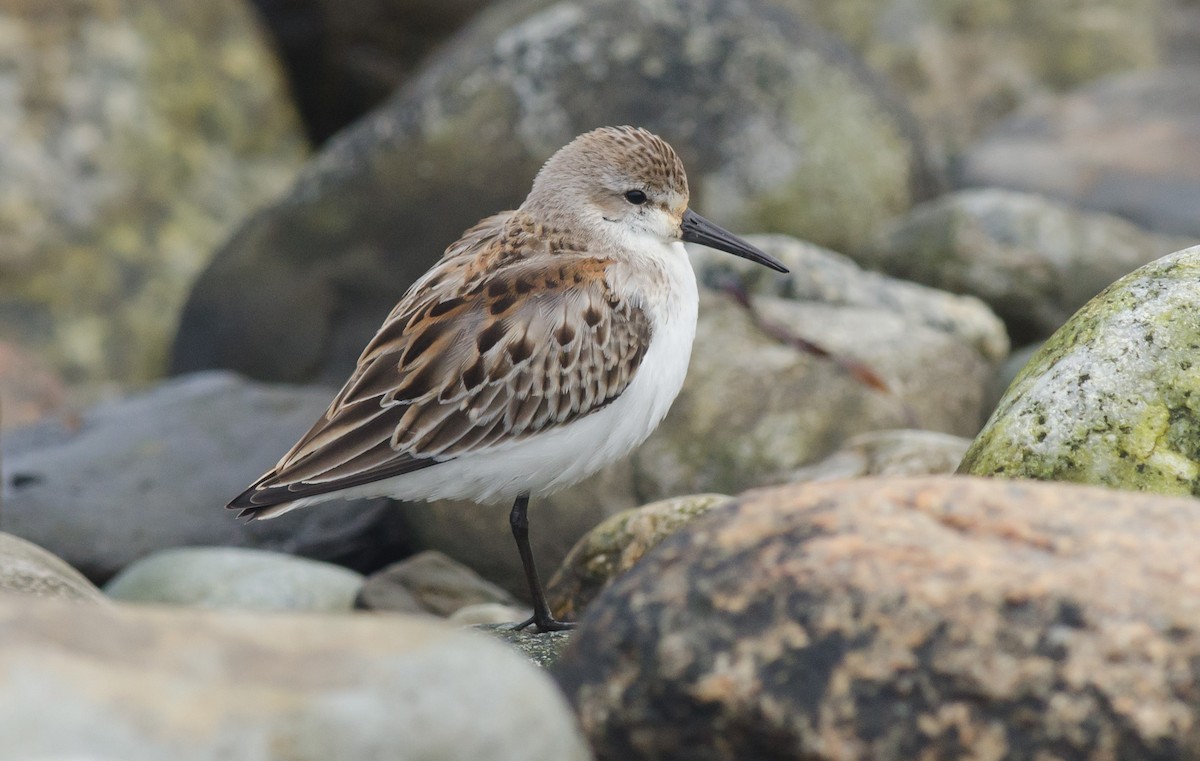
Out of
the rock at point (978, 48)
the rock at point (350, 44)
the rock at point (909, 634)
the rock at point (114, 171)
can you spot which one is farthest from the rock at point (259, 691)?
the rock at point (978, 48)

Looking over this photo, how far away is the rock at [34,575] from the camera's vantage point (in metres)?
4.95

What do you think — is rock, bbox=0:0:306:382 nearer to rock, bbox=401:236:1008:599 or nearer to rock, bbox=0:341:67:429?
rock, bbox=0:341:67:429

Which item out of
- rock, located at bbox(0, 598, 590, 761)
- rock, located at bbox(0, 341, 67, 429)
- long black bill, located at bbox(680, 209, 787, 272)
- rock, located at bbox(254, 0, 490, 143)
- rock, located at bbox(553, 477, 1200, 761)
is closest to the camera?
rock, located at bbox(0, 598, 590, 761)

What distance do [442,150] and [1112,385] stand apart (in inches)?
243

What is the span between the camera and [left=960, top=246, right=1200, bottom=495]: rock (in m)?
4.35

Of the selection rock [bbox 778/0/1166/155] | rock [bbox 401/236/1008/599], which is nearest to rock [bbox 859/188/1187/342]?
rock [bbox 401/236/1008/599]

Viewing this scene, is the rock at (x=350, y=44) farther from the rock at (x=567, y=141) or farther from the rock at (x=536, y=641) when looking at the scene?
the rock at (x=536, y=641)

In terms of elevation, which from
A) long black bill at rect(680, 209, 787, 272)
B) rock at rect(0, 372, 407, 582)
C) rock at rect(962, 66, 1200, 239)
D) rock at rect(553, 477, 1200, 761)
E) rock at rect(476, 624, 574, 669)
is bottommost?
rock at rect(0, 372, 407, 582)

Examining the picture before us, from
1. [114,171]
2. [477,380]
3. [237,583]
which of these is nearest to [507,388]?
[477,380]

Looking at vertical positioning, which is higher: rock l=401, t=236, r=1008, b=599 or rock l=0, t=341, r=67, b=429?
rock l=401, t=236, r=1008, b=599

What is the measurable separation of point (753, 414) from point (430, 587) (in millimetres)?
1924

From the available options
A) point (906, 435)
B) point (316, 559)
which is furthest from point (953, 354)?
point (316, 559)

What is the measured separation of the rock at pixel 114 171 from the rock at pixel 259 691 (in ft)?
33.2

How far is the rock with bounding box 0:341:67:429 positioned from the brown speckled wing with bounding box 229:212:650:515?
17.8ft
